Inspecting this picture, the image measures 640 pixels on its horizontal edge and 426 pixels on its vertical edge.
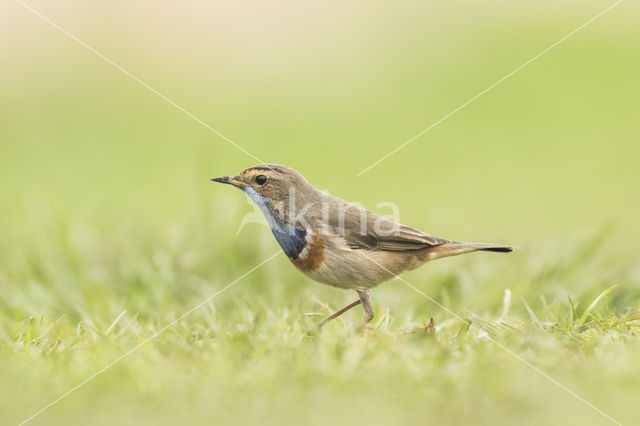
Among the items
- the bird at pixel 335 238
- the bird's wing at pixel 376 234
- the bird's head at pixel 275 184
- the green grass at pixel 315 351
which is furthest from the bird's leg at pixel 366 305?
the bird's head at pixel 275 184

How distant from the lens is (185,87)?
13305mm

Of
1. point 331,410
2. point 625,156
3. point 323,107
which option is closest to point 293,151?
point 323,107

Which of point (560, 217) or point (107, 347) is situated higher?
point (107, 347)

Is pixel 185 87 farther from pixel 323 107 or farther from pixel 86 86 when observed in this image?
pixel 323 107

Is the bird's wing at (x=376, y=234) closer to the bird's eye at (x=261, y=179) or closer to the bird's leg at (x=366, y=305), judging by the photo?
the bird's leg at (x=366, y=305)

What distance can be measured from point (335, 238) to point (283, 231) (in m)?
0.34

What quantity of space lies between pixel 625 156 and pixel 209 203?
6.30 m

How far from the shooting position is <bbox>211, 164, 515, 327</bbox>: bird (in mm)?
4871

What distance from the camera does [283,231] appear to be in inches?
197

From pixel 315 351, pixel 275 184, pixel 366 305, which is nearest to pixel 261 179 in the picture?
pixel 275 184

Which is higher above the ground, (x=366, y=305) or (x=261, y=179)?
(x=261, y=179)

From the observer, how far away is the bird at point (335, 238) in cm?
487

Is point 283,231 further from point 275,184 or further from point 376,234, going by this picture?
point 376,234

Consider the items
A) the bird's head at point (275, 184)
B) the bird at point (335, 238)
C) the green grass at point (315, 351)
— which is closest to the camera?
the green grass at point (315, 351)
